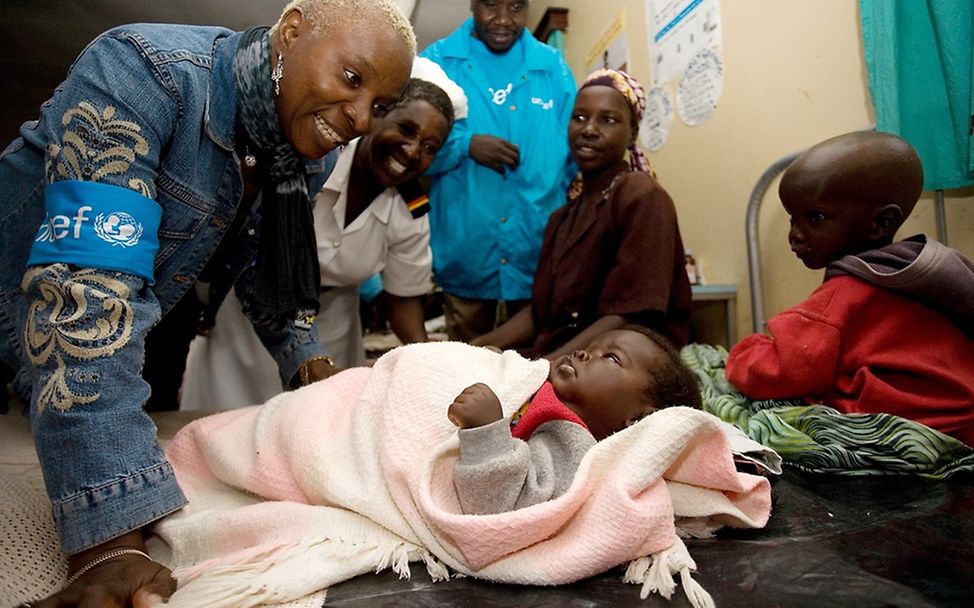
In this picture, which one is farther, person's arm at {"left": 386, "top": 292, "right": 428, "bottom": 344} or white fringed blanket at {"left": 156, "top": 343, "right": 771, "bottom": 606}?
person's arm at {"left": 386, "top": 292, "right": 428, "bottom": 344}

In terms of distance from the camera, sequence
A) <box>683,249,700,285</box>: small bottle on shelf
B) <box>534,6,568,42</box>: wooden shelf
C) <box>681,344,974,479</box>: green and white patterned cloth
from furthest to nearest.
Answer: <box>534,6,568,42</box>: wooden shelf, <box>683,249,700,285</box>: small bottle on shelf, <box>681,344,974,479</box>: green and white patterned cloth

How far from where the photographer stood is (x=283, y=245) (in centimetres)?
122

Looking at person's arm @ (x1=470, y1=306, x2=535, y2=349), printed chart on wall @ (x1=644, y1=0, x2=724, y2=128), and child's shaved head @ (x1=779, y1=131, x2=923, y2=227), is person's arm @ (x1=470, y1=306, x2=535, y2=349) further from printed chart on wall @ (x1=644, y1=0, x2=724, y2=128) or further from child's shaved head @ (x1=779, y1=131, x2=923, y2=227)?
printed chart on wall @ (x1=644, y1=0, x2=724, y2=128)

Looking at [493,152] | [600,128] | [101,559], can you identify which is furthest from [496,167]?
[101,559]

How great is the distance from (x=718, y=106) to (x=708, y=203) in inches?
14.3

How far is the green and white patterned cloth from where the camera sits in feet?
3.48

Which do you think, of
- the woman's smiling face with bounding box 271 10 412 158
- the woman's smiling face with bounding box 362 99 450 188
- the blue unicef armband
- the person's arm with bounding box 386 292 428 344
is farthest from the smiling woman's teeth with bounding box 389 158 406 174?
the blue unicef armband

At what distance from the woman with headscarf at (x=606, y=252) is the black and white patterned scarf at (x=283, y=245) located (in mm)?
669

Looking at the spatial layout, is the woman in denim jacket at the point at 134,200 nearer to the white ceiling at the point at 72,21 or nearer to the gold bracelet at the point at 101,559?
the gold bracelet at the point at 101,559

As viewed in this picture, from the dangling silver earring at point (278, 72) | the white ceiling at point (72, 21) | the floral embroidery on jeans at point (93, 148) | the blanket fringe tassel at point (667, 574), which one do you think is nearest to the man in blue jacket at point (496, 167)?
the white ceiling at point (72, 21)

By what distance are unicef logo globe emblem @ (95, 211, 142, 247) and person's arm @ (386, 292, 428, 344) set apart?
1.17 m

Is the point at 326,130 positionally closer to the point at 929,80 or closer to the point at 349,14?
the point at 349,14

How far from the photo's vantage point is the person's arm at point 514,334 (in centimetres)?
192

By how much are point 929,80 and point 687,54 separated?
48.2 inches
